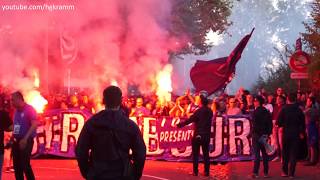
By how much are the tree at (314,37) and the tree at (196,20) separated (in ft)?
46.8

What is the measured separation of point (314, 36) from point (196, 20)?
1880 centimetres

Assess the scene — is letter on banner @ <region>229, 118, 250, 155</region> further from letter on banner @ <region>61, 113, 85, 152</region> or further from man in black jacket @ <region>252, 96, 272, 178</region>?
letter on banner @ <region>61, 113, 85, 152</region>

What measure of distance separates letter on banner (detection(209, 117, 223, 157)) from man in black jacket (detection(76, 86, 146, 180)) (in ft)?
34.2

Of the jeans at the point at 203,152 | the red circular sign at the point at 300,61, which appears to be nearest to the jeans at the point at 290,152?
the jeans at the point at 203,152

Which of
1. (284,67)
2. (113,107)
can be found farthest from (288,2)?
(113,107)

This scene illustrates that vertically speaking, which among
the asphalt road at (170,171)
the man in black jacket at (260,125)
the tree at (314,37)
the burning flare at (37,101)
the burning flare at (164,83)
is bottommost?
the asphalt road at (170,171)

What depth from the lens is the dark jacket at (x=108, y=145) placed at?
575 cm

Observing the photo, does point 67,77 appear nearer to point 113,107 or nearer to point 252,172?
point 252,172

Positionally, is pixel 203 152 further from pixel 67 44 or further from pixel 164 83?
pixel 67 44

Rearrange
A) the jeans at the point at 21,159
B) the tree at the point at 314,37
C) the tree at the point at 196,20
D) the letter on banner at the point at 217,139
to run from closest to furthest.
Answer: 1. the jeans at the point at 21,159
2. the tree at the point at 314,37
3. the letter on banner at the point at 217,139
4. the tree at the point at 196,20

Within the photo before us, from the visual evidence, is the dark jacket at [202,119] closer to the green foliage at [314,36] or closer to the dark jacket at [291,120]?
the dark jacket at [291,120]

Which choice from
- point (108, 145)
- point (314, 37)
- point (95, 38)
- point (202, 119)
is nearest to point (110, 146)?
point (108, 145)

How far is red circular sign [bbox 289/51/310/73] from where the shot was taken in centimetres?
1531

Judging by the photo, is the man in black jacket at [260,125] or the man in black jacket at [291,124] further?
the man in black jacket at [260,125]
